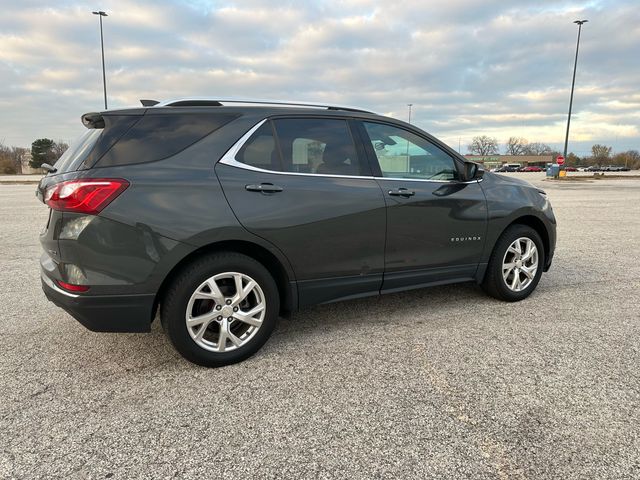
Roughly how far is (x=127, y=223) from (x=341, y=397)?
168 cm

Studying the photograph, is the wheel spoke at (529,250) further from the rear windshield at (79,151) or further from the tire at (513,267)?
the rear windshield at (79,151)

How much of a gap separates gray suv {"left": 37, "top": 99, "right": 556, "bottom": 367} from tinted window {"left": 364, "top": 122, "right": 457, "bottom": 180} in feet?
0.04

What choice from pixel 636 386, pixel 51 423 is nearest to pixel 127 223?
pixel 51 423

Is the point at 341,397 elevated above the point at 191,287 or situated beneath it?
situated beneath

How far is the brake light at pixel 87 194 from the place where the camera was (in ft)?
8.92

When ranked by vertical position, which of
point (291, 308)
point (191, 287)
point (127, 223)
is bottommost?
point (291, 308)

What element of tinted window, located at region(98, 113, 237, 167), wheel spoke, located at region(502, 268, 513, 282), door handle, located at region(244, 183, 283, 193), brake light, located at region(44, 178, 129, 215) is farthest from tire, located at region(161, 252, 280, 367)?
wheel spoke, located at region(502, 268, 513, 282)

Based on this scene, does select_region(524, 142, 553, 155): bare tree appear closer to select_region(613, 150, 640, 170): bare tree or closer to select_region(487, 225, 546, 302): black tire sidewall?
select_region(613, 150, 640, 170): bare tree

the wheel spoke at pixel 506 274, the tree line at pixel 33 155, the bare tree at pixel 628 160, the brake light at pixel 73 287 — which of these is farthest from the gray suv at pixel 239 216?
the bare tree at pixel 628 160

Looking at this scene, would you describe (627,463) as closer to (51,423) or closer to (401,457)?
(401,457)

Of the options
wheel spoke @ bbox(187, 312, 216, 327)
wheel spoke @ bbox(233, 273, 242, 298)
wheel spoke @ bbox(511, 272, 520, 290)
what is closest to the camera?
wheel spoke @ bbox(187, 312, 216, 327)

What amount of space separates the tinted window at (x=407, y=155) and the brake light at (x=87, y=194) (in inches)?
79.2

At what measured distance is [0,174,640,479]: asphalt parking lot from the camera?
219 centimetres

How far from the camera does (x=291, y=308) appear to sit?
3.40 m
